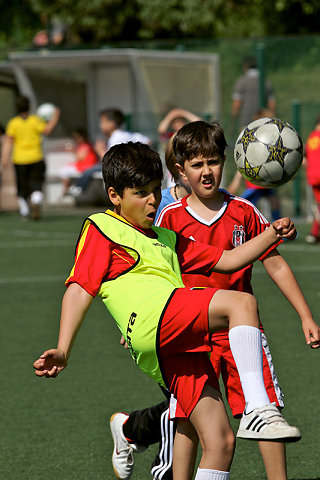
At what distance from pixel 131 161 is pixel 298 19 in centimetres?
2739

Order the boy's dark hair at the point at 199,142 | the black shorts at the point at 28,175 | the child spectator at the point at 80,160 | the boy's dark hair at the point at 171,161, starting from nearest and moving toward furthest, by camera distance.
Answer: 1. the boy's dark hair at the point at 199,142
2. the boy's dark hair at the point at 171,161
3. the black shorts at the point at 28,175
4. the child spectator at the point at 80,160

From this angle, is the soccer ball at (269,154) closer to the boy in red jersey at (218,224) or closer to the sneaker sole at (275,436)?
the boy in red jersey at (218,224)

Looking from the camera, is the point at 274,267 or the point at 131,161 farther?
the point at 274,267

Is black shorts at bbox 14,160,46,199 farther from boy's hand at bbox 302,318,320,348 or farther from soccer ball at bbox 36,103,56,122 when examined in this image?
boy's hand at bbox 302,318,320,348

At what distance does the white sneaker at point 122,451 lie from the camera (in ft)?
15.7

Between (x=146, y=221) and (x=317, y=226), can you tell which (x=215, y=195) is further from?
(x=317, y=226)

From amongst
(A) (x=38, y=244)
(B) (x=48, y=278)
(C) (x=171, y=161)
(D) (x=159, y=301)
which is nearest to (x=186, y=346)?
(D) (x=159, y=301)

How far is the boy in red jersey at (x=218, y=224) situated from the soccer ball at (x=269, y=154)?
0.45 feet

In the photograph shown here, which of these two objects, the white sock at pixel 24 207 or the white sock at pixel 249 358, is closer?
the white sock at pixel 249 358

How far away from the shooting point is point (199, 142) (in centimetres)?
421

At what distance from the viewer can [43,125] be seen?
17.5m

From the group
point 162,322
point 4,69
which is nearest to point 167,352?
point 162,322

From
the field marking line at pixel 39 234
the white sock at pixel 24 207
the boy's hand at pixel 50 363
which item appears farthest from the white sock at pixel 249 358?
the white sock at pixel 24 207

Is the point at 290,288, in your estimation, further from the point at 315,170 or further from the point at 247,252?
the point at 315,170
